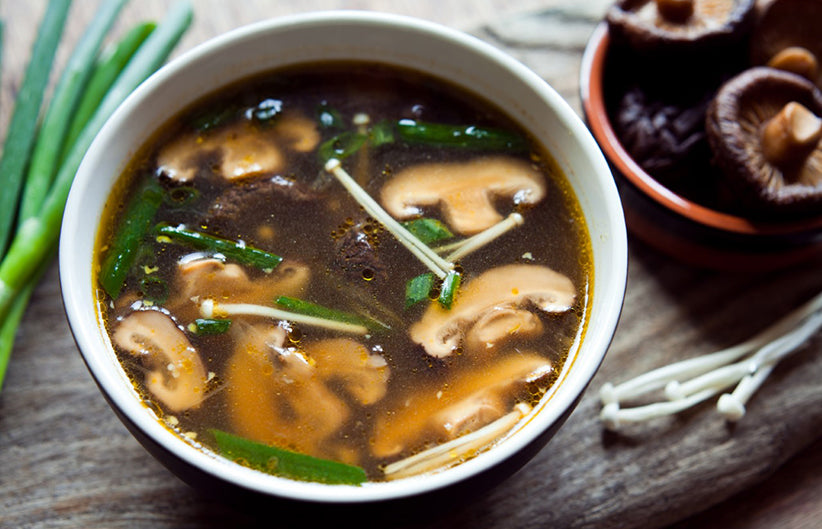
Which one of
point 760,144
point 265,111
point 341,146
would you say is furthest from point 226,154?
point 760,144

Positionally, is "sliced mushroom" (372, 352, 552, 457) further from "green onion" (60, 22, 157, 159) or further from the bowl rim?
"green onion" (60, 22, 157, 159)

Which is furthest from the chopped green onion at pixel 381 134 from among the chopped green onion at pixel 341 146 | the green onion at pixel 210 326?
the green onion at pixel 210 326

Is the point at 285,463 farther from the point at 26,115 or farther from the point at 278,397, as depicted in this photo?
the point at 26,115

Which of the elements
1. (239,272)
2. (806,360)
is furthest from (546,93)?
(806,360)

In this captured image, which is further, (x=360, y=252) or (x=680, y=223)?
(x=680, y=223)

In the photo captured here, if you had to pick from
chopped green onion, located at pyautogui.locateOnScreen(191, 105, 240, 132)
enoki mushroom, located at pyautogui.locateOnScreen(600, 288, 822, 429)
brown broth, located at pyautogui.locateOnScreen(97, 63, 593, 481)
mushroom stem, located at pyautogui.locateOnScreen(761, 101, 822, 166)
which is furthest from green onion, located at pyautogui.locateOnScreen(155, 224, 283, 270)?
mushroom stem, located at pyautogui.locateOnScreen(761, 101, 822, 166)
